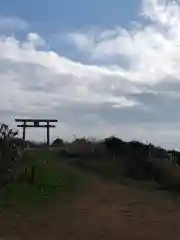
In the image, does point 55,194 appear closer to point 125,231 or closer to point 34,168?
point 34,168

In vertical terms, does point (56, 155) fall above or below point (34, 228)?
above

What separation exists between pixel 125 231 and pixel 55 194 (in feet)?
18.0

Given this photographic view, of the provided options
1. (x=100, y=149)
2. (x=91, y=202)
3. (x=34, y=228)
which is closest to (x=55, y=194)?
(x=91, y=202)

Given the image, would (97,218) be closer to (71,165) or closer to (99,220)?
(99,220)

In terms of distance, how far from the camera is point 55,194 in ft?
67.6

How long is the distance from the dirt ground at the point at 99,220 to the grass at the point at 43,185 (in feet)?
2.38

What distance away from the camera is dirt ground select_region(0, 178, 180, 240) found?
14789 mm

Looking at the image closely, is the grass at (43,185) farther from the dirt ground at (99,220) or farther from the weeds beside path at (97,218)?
the dirt ground at (99,220)

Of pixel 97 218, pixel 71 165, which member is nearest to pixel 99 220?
pixel 97 218

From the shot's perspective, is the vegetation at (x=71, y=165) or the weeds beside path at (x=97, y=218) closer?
the weeds beside path at (x=97, y=218)

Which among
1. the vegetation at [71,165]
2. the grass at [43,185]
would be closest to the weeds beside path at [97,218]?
the grass at [43,185]

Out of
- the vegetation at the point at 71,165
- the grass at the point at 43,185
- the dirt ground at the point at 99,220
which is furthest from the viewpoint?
the vegetation at the point at 71,165

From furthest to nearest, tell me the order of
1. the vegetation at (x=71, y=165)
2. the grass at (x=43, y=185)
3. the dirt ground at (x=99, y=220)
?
the vegetation at (x=71, y=165)
the grass at (x=43, y=185)
the dirt ground at (x=99, y=220)

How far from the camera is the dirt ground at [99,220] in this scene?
1479cm
